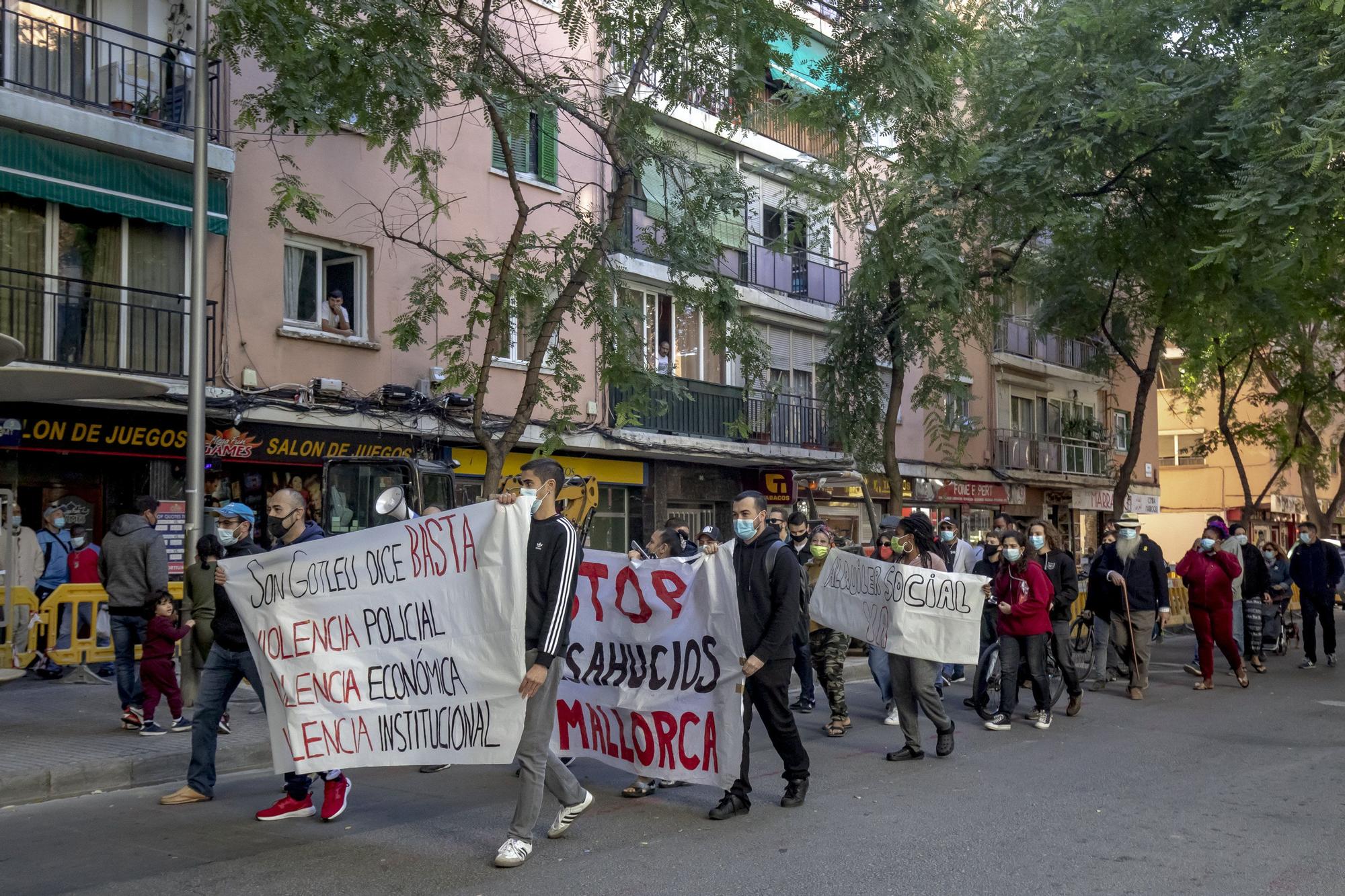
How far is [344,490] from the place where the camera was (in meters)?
16.1

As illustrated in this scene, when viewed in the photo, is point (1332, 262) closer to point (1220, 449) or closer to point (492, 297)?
point (492, 297)

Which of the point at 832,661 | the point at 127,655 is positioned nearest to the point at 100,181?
the point at 127,655

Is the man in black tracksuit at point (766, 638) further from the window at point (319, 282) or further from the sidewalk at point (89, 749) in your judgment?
the window at point (319, 282)

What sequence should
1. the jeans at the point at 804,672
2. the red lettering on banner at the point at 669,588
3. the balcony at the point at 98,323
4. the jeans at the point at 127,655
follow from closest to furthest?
the red lettering on banner at the point at 669,588 < the jeans at the point at 127,655 < the jeans at the point at 804,672 < the balcony at the point at 98,323

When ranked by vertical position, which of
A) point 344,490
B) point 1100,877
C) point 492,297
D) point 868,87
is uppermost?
point 868,87

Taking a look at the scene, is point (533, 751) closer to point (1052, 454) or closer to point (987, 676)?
point (987, 676)

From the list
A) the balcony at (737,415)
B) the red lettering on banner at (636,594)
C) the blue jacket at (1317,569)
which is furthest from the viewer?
the balcony at (737,415)

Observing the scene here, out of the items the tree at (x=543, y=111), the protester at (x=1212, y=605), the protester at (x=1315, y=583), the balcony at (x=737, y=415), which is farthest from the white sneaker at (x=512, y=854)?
the balcony at (x=737, y=415)

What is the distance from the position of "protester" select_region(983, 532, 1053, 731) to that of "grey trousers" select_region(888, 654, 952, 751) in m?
1.57

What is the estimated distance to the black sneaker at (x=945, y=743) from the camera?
9.20 m

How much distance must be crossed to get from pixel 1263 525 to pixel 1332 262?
130 feet

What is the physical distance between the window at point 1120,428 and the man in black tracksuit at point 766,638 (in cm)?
3604

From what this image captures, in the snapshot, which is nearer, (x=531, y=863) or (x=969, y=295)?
(x=531, y=863)

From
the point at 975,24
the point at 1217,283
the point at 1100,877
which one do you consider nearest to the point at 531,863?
the point at 1100,877
